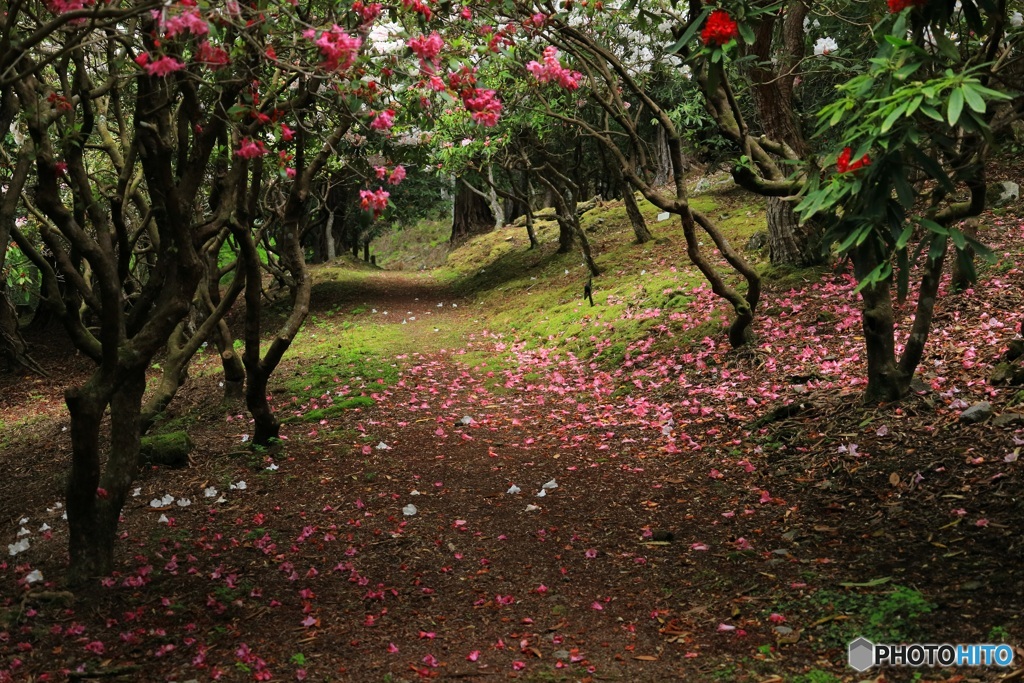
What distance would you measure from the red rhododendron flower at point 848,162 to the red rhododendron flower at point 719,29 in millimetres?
1036

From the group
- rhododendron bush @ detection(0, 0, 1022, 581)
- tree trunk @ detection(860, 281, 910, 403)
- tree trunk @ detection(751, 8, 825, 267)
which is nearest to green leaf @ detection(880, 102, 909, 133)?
rhododendron bush @ detection(0, 0, 1022, 581)

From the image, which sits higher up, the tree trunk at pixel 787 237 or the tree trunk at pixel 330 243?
the tree trunk at pixel 330 243

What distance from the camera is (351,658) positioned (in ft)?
13.1

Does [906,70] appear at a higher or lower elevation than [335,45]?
lower

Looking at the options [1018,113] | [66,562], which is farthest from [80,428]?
[1018,113]

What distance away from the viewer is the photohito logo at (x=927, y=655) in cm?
336

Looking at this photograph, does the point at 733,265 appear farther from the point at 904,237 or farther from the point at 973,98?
the point at 973,98

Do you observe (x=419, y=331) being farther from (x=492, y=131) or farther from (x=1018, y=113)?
(x=1018, y=113)

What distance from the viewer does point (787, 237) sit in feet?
34.5

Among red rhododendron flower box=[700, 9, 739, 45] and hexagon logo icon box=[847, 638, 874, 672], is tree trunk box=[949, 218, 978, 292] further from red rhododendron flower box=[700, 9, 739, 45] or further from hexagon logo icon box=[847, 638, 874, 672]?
hexagon logo icon box=[847, 638, 874, 672]

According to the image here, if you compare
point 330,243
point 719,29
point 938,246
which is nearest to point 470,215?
point 330,243

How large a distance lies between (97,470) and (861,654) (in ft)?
14.2

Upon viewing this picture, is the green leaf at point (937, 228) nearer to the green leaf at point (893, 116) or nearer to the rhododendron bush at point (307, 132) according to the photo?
the rhododendron bush at point (307, 132)

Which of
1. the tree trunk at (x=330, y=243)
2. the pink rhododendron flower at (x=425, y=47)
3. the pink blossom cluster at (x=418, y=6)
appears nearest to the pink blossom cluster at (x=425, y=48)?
the pink rhododendron flower at (x=425, y=47)
